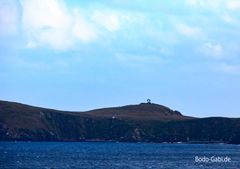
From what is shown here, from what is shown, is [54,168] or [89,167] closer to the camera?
[54,168]

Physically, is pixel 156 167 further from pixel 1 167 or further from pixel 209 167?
pixel 1 167

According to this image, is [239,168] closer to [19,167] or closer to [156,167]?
[156,167]

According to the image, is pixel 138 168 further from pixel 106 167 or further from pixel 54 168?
pixel 54 168

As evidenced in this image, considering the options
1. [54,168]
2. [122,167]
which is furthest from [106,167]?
[54,168]

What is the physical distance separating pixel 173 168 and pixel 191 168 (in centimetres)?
368

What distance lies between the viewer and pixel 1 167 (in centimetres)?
11781

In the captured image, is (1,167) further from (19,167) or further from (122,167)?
(122,167)

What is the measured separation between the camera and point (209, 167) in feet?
395

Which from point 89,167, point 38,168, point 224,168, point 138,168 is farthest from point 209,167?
point 38,168

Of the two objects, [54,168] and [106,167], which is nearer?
[54,168]

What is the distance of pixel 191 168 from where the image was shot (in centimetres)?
11856

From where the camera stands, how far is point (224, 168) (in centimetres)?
11875

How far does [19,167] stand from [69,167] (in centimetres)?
951

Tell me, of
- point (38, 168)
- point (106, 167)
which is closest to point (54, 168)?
point (38, 168)
